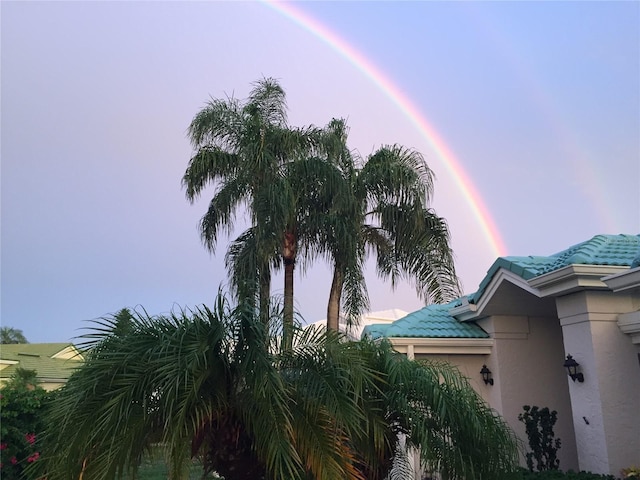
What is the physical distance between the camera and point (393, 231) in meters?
13.0

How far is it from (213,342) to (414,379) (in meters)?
2.27

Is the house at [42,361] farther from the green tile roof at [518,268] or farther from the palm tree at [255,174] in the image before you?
the green tile roof at [518,268]

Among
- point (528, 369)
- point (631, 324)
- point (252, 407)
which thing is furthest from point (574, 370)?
point (252, 407)

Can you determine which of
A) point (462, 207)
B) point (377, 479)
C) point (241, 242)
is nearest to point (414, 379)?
point (377, 479)

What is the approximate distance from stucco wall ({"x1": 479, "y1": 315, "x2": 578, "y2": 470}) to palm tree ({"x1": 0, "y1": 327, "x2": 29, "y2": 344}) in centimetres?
4935

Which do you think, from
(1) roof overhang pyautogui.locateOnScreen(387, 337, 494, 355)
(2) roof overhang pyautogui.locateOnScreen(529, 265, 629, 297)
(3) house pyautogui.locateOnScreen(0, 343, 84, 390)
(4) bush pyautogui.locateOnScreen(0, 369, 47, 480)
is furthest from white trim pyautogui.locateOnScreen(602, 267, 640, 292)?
(3) house pyautogui.locateOnScreen(0, 343, 84, 390)

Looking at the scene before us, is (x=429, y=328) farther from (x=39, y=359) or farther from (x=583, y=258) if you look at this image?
(x=39, y=359)

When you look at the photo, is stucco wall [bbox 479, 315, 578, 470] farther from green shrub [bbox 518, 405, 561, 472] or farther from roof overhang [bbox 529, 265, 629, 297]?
roof overhang [bbox 529, 265, 629, 297]

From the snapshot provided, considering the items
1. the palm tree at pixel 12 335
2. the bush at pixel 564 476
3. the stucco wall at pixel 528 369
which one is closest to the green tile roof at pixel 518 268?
the stucco wall at pixel 528 369

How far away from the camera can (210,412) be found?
505 centimetres

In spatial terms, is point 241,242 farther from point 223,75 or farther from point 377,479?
point 377,479

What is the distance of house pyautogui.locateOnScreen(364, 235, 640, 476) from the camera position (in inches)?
325

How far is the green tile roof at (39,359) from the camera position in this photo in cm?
1867

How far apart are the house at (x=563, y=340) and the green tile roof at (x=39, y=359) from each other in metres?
12.4
